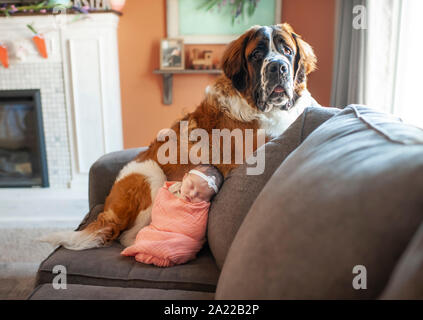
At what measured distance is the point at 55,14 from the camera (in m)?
2.96

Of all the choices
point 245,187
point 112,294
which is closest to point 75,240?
point 112,294

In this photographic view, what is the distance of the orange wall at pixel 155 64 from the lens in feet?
9.91

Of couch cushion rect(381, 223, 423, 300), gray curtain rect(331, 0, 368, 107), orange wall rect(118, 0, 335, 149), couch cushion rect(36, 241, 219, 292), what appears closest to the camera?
couch cushion rect(381, 223, 423, 300)

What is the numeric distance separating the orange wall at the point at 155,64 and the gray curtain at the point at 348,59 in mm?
451

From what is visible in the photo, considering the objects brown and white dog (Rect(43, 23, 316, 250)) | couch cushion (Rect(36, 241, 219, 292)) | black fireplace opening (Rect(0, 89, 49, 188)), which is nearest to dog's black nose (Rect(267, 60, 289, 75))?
brown and white dog (Rect(43, 23, 316, 250))

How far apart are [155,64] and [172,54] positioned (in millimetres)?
248

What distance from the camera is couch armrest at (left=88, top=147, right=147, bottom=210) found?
1663mm

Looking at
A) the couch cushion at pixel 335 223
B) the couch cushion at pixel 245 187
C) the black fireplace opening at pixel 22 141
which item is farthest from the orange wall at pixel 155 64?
the couch cushion at pixel 335 223

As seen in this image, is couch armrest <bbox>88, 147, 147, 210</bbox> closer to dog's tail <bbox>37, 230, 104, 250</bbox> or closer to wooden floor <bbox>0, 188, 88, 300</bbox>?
dog's tail <bbox>37, 230, 104, 250</bbox>

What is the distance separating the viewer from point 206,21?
308cm

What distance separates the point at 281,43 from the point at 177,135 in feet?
1.80

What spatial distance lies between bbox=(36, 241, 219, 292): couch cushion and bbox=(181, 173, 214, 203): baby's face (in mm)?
200
